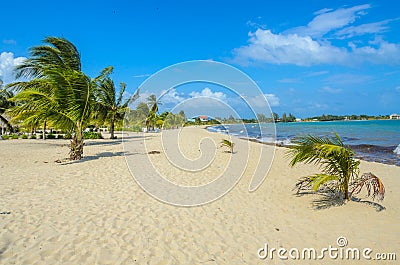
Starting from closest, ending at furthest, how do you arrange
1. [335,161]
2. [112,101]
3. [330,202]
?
[335,161]
[330,202]
[112,101]

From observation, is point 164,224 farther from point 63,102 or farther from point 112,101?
point 112,101

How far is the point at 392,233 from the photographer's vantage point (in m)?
4.03

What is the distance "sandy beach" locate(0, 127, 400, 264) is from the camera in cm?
326

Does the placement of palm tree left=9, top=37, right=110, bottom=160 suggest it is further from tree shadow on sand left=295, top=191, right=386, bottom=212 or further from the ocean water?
tree shadow on sand left=295, top=191, right=386, bottom=212

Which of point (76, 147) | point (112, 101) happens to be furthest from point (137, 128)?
point (76, 147)

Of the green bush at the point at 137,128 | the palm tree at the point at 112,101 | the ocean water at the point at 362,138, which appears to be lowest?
the ocean water at the point at 362,138

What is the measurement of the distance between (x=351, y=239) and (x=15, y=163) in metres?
10.6

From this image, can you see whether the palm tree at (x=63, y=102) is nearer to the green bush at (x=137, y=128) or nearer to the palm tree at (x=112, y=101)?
the palm tree at (x=112, y=101)

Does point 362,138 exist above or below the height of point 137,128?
below

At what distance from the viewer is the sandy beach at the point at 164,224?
10.7 feet

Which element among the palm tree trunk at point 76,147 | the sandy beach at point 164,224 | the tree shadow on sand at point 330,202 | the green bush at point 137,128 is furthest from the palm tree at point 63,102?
the green bush at point 137,128

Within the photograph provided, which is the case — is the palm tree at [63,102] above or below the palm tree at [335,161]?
above

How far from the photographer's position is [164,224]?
4.23 meters

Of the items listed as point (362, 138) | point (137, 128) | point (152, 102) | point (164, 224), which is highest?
point (152, 102)
